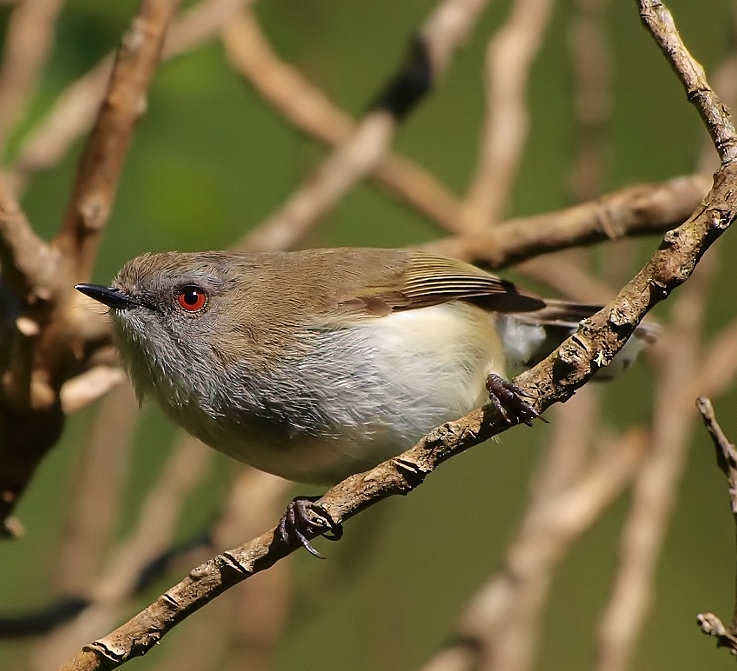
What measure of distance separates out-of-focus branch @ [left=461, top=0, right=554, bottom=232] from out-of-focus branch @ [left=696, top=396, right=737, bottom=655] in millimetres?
2368

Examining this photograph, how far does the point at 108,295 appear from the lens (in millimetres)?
3100

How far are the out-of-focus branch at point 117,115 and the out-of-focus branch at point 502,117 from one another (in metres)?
1.75

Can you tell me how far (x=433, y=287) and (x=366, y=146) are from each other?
83 centimetres

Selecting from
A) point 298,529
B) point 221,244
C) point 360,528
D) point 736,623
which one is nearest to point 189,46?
point 221,244

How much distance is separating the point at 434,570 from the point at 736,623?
4.24 metres

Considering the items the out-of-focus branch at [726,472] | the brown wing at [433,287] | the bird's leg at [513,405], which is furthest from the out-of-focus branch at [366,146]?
the out-of-focus branch at [726,472]

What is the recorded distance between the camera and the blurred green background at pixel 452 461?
525 cm

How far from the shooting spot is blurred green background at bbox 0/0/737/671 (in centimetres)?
525

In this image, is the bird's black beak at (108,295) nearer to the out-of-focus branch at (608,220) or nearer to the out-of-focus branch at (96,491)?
the out-of-focus branch at (608,220)

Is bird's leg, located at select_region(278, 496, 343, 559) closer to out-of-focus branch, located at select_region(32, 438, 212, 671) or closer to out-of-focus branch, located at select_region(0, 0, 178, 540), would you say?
out-of-focus branch, located at select_region(0, 0, 178, 540)

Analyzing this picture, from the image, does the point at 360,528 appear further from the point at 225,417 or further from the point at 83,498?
the point at 225,417

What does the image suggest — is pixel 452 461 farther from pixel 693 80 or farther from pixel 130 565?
pixel 693 80

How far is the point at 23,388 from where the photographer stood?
2.92 metres

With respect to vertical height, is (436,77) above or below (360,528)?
above
